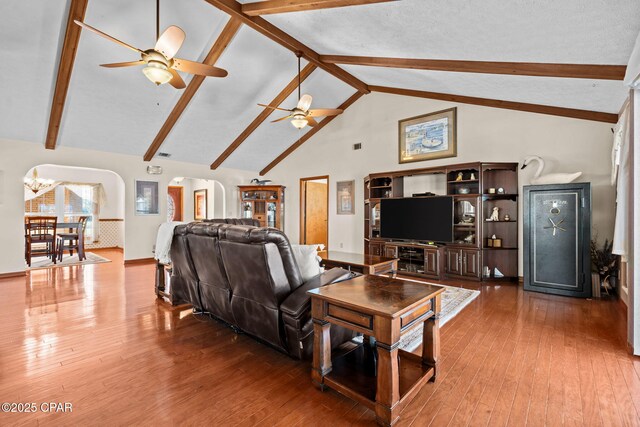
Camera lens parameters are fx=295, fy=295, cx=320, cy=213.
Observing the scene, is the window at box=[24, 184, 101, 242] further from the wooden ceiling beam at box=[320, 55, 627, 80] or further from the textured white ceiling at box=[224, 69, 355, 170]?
the wooden ceiling beam at box=[320, 55, 627, 80]

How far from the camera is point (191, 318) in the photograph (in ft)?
10.4

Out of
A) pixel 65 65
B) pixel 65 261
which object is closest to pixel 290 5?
pixel 65 65

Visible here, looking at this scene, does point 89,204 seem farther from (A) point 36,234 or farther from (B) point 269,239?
(B) point 269,239

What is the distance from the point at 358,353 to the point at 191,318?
76.7 inches

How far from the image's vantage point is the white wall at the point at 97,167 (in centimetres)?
529

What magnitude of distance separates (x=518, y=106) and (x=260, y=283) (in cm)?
499

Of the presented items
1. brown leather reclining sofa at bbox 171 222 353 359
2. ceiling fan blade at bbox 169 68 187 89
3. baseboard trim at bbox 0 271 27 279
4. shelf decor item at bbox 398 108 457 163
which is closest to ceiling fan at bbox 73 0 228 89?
ceiling fan blade at bbox 169 68 187 89

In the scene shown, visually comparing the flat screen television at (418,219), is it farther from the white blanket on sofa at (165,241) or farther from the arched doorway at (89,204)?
the arched doorway at (89,204)

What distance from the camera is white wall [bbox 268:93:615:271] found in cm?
425

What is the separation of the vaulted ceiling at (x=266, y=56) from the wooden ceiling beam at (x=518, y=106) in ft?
0.30

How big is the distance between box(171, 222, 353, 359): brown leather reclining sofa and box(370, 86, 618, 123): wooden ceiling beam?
14.4 feet

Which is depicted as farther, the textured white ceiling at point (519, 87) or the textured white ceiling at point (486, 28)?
the textured white ceiling at point (519, 87)

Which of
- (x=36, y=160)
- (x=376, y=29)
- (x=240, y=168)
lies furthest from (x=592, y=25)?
(x=36, y=160)

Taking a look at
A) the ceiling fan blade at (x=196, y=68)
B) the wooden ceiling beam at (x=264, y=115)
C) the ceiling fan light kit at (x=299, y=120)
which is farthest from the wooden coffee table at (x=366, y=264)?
the wooden ceiling beam at (x=264, y=115)
